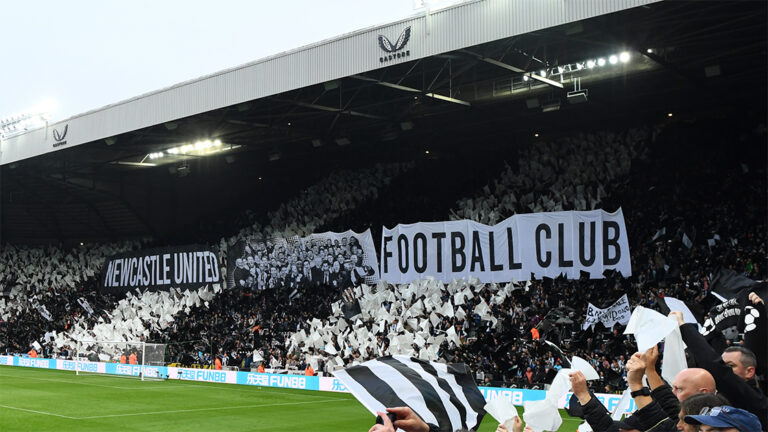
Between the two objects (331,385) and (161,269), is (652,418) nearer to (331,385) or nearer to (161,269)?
(331,385)

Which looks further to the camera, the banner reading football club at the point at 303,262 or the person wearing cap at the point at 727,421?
the banner reading football club at the point at 303,262

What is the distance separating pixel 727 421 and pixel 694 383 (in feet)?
3.16

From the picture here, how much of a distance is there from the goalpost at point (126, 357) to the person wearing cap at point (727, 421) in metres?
29.3

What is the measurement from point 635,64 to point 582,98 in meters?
3.02

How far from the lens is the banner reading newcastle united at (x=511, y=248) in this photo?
24.6 metres

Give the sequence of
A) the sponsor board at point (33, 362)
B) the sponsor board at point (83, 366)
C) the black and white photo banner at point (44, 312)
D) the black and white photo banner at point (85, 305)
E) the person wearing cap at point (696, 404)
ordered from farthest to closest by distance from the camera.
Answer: the black and white photo banner at point (44, 312) → the black and white photo banner at point (85, 305) → the sponsor board at point (33, 362) → the sponsor board at point (83, 366) → the person wearing cap at point (696, 404)

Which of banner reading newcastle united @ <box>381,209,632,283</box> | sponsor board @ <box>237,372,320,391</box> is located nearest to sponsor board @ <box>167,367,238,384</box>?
sponsor board @ <box>237,372,320,391</box>

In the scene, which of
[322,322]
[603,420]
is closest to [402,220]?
[322,322]

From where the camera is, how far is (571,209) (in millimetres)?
27062

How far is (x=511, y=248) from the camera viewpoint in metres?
26.8

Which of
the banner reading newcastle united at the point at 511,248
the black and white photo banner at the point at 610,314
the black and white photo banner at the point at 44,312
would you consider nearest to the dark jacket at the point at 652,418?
the black and white photo banner at the point at 610,314

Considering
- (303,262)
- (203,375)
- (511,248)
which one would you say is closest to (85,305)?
(203,375)

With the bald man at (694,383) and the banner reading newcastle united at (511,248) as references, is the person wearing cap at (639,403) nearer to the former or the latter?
the bald man at (694,383)

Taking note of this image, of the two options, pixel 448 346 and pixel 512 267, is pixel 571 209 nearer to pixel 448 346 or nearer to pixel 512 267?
pixel 512 267
